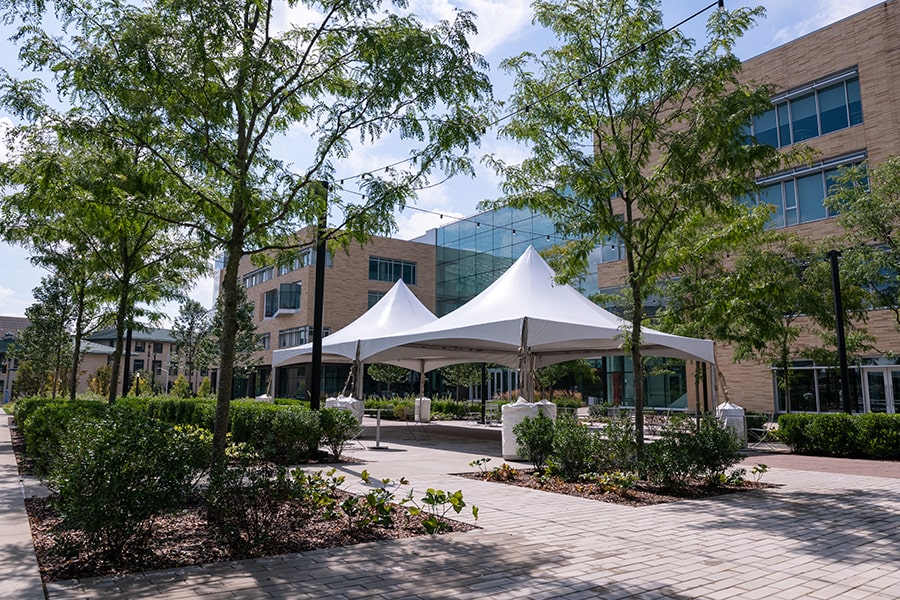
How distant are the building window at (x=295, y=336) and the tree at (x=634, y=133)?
3270cm

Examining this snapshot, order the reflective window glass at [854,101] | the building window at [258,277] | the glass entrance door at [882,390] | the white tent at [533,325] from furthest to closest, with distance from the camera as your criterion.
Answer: the building window at [258,277] < the reflective window glass at [854,101] < the glass entrance door at [882,390] < the white tent at [533,325]

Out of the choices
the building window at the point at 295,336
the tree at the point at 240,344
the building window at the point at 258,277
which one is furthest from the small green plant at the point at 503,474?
the building window at the point at 258,277

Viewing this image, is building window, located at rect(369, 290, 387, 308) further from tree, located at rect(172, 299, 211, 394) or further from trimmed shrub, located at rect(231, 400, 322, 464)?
trimmed shrub, located at rect(231, 400, 322, 464)

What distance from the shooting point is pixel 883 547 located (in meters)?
5.62

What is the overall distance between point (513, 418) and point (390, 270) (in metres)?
34.6

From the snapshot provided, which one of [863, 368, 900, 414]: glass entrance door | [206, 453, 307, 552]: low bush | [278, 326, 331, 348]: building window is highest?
[278, 326, 331, 348]: building window

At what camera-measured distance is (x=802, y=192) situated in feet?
82.5

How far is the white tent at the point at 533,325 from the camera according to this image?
41.8 feet

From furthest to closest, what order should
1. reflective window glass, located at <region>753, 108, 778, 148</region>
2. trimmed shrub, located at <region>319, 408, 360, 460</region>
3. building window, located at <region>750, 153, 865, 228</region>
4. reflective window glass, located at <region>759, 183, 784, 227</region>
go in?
reflective window glass, located at <region>753, 108, 778, 148</region> → reflective window glass, located at <region>759, 183, 784, 227</region> → building window, located at <region>750, 153, 865, 228</region> → trimmed shrub, located at <region>319, 408, 360, 460</region>

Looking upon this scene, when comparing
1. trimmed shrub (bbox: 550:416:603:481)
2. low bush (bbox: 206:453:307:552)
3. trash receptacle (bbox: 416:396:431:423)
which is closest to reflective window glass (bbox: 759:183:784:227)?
trash receptacle (bbox: 416:396:431:423)

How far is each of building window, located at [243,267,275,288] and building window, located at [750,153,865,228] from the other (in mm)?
34083

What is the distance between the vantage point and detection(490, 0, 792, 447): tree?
29.7ft

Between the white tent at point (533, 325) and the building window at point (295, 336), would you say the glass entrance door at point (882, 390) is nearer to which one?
the white tent at point (533, 325)

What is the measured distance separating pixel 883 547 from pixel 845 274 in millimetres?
12624
